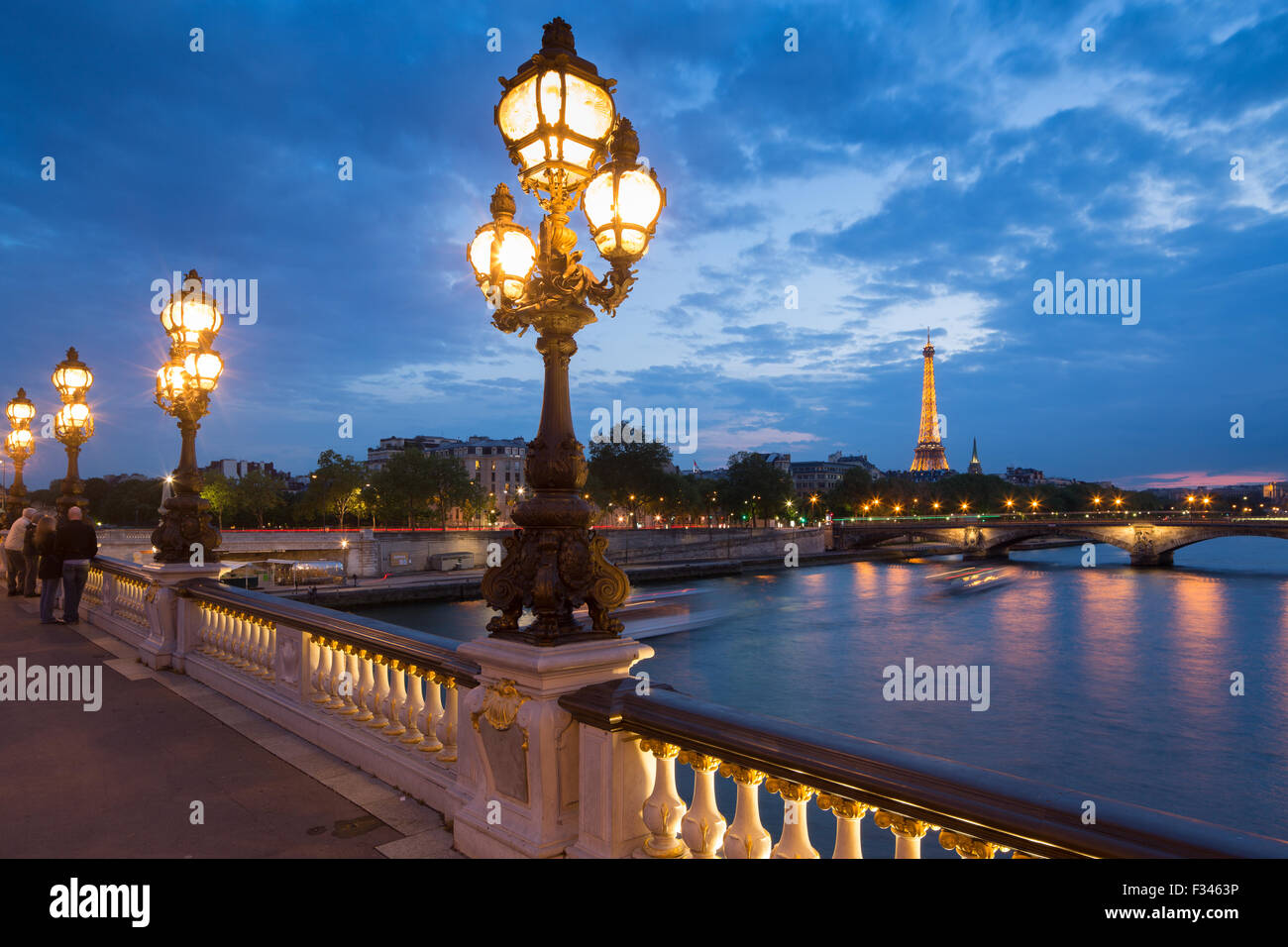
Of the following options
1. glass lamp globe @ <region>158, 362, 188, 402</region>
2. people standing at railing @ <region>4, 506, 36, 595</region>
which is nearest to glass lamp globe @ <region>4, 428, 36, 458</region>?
people standing at railing @ <region>4, 506, 36, 595</region>

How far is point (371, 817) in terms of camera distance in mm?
4625

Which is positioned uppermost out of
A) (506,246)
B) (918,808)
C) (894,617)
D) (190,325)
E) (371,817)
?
(190,325)

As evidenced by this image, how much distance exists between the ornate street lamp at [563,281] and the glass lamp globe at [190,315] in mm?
7398

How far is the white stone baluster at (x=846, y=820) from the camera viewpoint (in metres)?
2.54

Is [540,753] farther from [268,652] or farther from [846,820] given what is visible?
[268,652]

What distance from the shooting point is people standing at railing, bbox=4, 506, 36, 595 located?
609 inches

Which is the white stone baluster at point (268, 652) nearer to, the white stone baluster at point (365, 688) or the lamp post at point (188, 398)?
the white stone baluster at point (365, 688)

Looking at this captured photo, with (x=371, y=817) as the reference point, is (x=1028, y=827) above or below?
above

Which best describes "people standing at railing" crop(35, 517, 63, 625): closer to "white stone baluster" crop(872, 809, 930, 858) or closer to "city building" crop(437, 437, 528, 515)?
"white stone baluster" crop(872, 809, 930, 858)

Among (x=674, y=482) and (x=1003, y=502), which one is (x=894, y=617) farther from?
(x=1003, y=502)

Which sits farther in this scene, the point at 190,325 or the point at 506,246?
the point at 190,325
